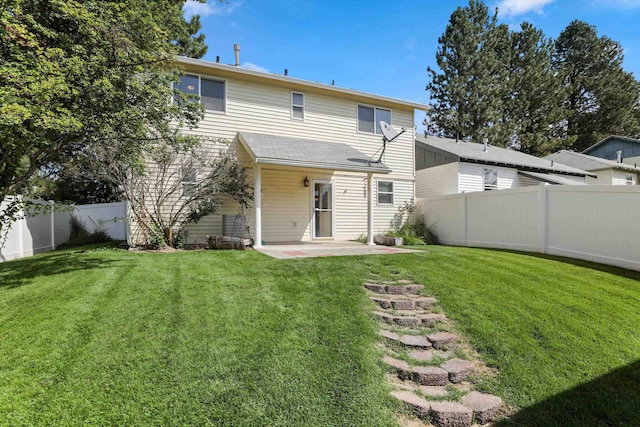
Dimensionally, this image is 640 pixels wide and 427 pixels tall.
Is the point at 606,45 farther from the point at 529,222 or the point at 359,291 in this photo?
the point at 359,291

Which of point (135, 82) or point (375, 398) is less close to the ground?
point (135, 82)

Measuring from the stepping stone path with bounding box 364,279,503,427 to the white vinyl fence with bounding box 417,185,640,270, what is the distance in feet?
18.1

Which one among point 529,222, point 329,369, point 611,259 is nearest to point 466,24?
point 529,222

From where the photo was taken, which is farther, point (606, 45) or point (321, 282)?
point (606, 45)

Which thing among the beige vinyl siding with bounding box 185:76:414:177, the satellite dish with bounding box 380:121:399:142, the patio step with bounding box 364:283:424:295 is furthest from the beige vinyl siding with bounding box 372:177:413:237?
the patio step with bounding box 364:283:424:295

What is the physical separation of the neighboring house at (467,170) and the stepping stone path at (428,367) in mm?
11447

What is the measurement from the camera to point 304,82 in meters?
11.6

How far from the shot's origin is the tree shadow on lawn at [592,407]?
9.70 feet

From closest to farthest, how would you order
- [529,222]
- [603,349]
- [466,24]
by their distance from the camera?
[603,349] < [529,222] < [466,24]

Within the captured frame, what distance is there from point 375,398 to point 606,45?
145ft

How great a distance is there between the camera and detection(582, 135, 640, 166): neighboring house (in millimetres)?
27453

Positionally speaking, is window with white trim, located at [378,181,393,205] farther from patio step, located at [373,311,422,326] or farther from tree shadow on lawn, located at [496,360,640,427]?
tree shadow on lawn, located at [496,360,640,427]

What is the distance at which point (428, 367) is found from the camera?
3512 millimetres

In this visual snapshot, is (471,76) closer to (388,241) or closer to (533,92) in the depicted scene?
(533,92)
